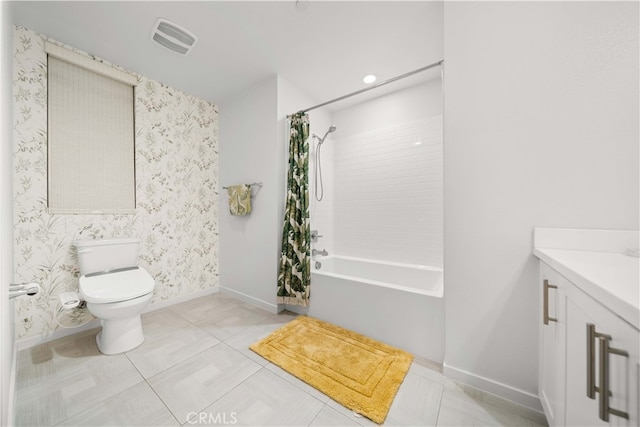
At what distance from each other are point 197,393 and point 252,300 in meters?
1.18

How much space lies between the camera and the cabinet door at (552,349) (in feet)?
2.70

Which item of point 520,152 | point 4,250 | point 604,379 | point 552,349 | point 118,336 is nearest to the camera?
point 604,379

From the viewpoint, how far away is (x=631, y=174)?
956 millimetres

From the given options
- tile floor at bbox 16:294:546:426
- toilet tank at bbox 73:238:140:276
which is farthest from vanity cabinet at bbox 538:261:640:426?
toilet tank at bbox 73:238:140:276

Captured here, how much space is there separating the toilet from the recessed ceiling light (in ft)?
8.31

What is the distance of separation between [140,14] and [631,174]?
2836mm

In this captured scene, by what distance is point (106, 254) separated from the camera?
1851mm

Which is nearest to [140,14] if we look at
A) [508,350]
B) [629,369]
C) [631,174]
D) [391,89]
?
[391,89]

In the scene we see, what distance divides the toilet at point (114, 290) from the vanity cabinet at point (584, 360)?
2.14 metres

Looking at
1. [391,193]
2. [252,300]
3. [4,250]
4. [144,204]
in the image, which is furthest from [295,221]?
[4,250]

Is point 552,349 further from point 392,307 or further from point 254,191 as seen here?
point 254,191

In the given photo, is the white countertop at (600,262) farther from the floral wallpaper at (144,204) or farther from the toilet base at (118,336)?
the floral wallpaper at (144,204)

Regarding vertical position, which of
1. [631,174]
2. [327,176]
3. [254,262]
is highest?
[327,176]

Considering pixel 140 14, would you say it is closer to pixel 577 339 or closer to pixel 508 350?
pixel 577 339
